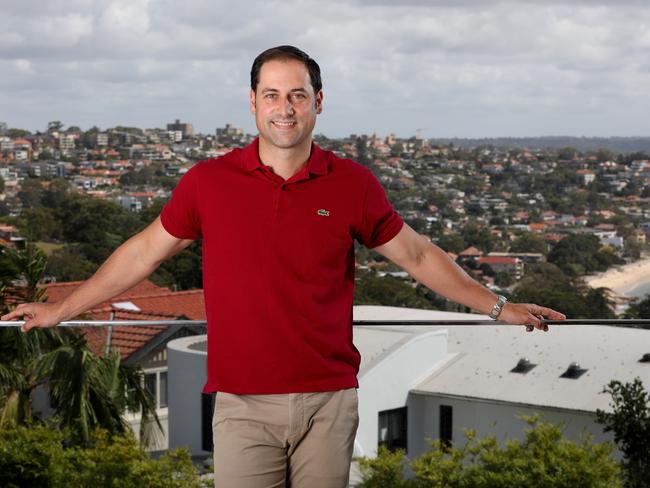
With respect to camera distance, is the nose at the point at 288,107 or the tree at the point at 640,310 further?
the tree at the point at 640,310

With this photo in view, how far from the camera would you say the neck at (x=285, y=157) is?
2371mm

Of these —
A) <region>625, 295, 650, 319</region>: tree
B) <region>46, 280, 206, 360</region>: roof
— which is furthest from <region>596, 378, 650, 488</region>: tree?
<region>625, 295, 650, 319</region>: tree

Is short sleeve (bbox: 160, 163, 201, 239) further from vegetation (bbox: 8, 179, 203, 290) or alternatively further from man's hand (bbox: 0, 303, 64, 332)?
vegetation (bbox: 8, 179, 203, 290)

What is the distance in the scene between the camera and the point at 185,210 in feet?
7.93

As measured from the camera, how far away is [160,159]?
257 ft

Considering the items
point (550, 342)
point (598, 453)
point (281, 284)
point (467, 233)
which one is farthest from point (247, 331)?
point (467, 233)

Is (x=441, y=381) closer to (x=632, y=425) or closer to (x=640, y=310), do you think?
(x=632, y=425)

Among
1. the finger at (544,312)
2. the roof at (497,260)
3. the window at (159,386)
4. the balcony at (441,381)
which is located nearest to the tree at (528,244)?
the roof at (497,260)

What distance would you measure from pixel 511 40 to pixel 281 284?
9720 centimetres

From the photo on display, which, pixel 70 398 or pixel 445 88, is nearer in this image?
pixel 70 398

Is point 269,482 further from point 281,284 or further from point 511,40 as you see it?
point 511,40

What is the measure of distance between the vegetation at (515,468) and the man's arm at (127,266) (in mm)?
5271

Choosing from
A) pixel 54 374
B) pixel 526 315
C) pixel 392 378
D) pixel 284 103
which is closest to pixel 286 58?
pixel 284 103

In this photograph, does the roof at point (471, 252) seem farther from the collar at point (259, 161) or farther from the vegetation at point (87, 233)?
the collar at point (259, 161)
